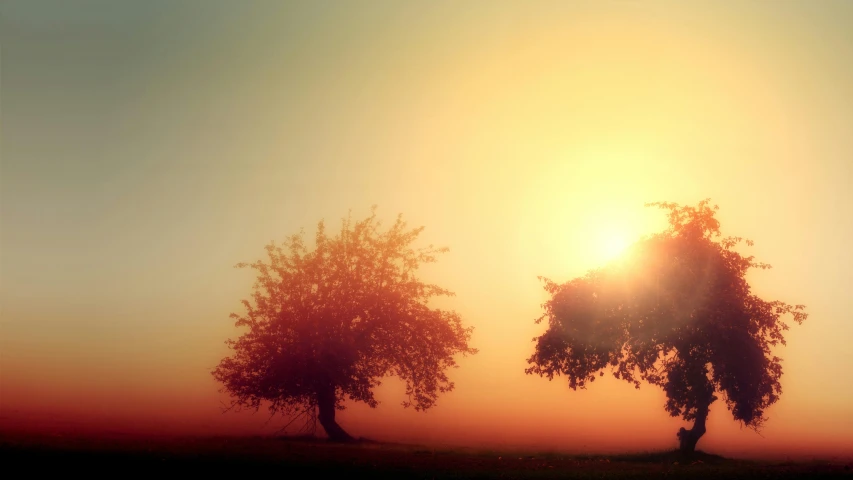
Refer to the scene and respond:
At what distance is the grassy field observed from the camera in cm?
2233

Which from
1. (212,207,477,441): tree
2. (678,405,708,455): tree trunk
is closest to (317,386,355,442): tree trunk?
(212,207,477,441): tree

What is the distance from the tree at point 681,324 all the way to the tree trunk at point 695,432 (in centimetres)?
6

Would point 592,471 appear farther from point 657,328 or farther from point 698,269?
point 698,269

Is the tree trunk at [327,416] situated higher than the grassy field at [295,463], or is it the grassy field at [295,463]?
the tree trunk at [327,416]

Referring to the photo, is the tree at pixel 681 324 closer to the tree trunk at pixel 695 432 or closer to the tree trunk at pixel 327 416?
the tree trunk at pixel 695 432

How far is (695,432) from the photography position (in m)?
41.5

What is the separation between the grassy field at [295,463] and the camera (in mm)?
22328

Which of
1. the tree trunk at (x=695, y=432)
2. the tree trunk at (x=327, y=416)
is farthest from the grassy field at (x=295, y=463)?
the tree trunk at (x=327, y=416)

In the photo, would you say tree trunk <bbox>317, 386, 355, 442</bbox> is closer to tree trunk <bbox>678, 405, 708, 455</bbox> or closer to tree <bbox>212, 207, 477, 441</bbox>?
tree <bbox>212, 207, 477, 441</bbox>

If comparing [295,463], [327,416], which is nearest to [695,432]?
[327,416]

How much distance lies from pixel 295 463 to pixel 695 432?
90.4ft

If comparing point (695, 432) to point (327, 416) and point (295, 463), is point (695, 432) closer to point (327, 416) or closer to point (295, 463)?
point (327, 416)

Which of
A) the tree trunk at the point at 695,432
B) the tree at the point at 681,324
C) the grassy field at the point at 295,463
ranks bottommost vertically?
the grassy field at the point at 295,463

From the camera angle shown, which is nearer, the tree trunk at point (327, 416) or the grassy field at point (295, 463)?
the grassy field at point (295, 463)
